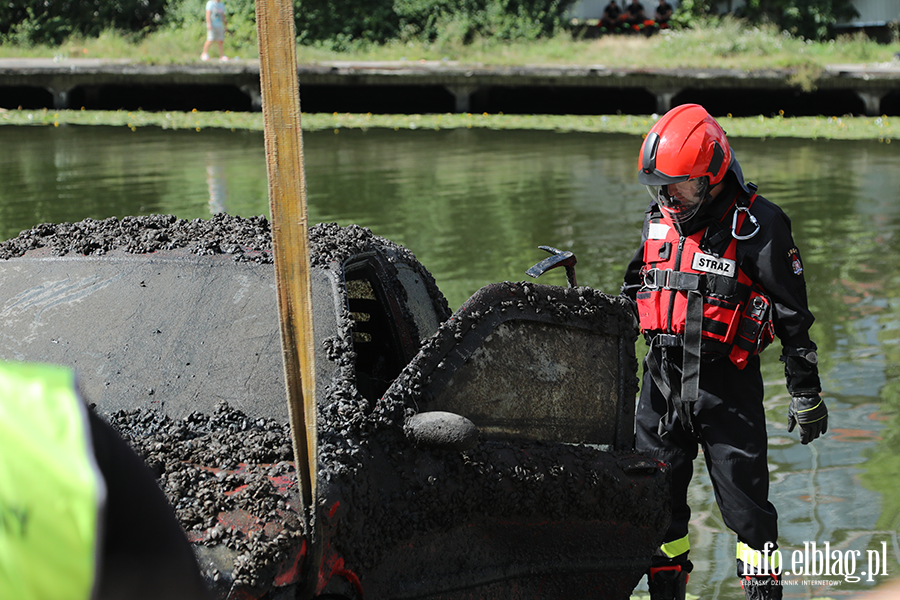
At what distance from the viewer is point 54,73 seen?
22188mm

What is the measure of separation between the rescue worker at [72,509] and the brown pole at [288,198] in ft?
3.43

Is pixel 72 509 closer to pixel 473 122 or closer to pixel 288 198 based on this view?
pixel 288 198

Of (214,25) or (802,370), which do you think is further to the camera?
(214,25)

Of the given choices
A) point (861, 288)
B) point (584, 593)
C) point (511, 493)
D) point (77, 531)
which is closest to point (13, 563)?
point (77, 531)

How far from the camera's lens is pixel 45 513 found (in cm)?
86

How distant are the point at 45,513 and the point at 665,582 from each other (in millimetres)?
3259

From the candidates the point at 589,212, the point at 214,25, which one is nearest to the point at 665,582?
the point at 589,212

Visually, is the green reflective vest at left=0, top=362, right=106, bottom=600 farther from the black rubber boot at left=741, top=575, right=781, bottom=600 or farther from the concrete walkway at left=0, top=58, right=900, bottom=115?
the concrete walkway at left=0, top=58, right=900, bottom=115

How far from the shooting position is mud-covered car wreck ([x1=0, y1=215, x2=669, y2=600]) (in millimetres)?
2482

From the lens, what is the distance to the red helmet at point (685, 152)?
3.54m

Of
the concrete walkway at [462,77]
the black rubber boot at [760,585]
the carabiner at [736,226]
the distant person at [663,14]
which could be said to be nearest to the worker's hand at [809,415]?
the black rubber boot at [760,585]

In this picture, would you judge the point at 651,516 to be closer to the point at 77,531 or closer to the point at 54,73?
the point at 77,531

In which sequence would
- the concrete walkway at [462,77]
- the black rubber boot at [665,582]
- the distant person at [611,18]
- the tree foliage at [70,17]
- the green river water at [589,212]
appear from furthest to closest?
the distant person at [611,18] → the tree foliage at [70,17] → the concrete walkway at [462,77] → the green river water at [589,212] → the black rubber boot at [665,582]

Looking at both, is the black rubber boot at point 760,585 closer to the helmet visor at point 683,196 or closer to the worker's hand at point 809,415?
the worker's hand at point 809,415
